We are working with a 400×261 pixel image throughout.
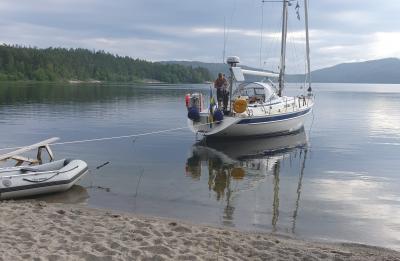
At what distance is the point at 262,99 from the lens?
24.3 m

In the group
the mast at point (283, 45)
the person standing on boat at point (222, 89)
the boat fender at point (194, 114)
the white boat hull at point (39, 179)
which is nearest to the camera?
the white boat hull at point (39, 179)

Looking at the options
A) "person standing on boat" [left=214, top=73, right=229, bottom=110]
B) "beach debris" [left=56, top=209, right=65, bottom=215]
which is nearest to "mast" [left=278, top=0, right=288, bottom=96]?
"person standing on boat" [left=214, top=73, right=229, bottom=110]

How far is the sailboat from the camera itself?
826 inches

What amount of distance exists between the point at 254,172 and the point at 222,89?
6.79 meters

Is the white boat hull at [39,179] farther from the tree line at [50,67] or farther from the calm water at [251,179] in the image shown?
the tree line at [50,67]

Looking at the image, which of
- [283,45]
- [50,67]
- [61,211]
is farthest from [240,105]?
[50,67]

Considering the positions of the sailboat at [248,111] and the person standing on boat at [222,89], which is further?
the person standing on boat at [222,89]

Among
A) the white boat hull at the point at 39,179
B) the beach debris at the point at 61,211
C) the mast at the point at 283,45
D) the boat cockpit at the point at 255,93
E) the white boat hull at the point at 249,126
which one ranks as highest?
the mast at the point at 283,45

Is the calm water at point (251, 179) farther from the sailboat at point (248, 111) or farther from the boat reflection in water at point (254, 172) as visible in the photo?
the sailboat at point (248, 111)

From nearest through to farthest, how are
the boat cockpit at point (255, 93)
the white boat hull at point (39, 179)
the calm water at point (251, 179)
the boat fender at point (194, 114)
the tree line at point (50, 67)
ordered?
the calm water at point (251, 179), the white boat hull at point (39, 179), the boat fender at point (194, 114), the boat cockpit at point (255, 93), the tree line at point (50, 67)

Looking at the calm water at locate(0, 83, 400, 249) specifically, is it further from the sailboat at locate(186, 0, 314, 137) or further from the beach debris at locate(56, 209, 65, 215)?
the beach debris at locate(56, 209, 65, 215)

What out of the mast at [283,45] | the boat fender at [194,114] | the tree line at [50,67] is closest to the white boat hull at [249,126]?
the boat fender at [194,114]

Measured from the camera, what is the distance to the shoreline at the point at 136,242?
6.95m

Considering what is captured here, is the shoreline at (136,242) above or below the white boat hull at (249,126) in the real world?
below
